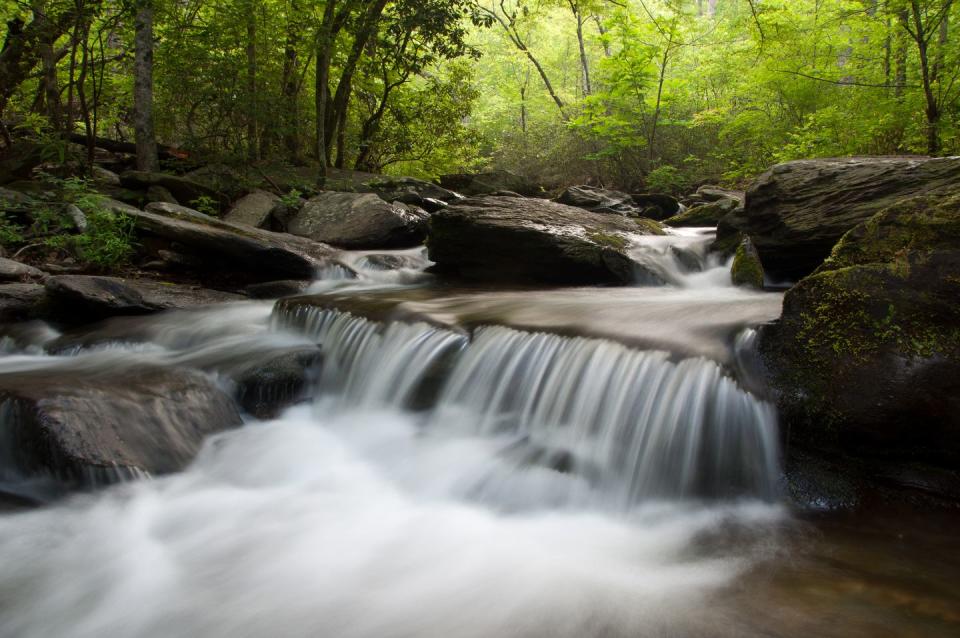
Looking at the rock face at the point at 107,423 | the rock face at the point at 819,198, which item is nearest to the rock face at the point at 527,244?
the rock face at the point at 819,198

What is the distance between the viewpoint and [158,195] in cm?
920

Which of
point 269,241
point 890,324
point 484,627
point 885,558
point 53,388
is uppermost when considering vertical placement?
point 269,241

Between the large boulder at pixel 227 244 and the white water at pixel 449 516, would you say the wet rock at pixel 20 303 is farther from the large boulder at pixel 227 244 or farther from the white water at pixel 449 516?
the white water at pixel 449 516

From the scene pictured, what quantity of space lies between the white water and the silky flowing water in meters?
0.01

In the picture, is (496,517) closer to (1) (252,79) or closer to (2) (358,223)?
(2) (358,223)

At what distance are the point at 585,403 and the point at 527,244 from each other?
3840 mm

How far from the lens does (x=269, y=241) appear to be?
301 inches

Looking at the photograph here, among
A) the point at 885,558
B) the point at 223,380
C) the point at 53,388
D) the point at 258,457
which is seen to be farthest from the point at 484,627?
the point at 223,380

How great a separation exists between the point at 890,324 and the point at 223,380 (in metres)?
4.61

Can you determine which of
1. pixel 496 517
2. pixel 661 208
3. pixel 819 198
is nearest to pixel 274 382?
pixel 496 517

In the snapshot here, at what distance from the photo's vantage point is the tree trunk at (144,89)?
359 inches

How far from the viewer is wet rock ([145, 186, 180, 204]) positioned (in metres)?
9.17

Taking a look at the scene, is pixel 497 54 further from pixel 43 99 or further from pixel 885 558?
pixel 885 558

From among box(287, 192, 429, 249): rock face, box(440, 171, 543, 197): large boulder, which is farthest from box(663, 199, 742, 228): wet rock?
box(440, 171, 543, 197): large boulder
